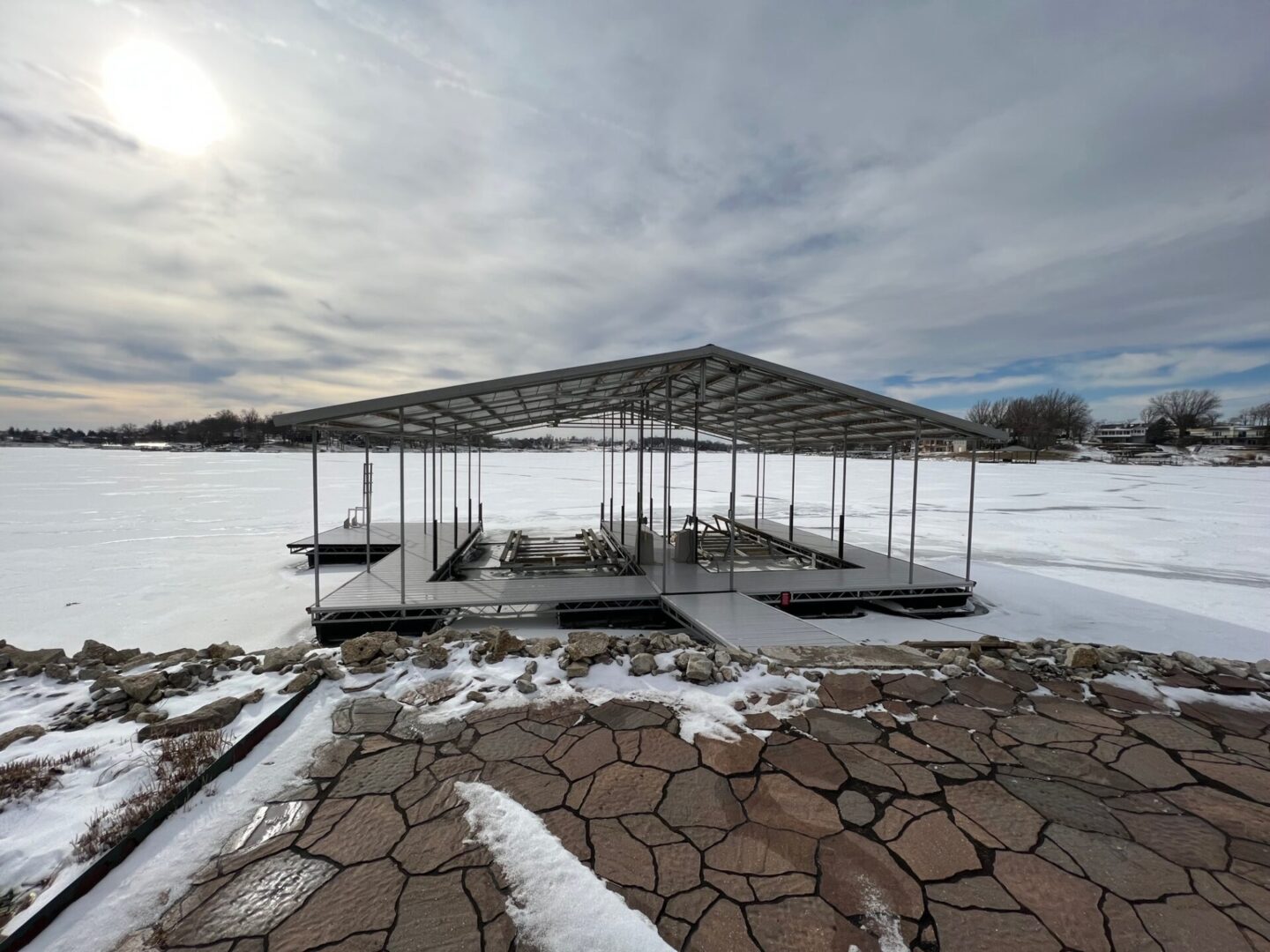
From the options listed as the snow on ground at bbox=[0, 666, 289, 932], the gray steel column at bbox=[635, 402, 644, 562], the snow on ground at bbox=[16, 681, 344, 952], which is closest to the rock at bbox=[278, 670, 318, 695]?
the snow on ground at bbox=[0, 666, 289, 932]

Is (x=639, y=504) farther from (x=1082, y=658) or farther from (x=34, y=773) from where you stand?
(x=34, y=773)

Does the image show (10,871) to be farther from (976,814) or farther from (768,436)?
(768,436)

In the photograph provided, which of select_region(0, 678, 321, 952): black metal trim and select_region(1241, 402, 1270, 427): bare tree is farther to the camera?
select_region(1241, 402, 1270, 427): bare tree

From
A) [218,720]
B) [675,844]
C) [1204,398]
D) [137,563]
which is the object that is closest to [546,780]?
[675,844]

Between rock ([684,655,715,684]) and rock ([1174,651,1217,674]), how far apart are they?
4.12 metres

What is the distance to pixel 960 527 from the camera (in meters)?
13.8

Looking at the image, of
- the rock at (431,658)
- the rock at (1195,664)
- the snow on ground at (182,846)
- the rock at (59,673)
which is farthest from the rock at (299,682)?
the rock at (1195,664)

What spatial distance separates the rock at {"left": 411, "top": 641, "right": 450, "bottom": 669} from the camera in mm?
4074

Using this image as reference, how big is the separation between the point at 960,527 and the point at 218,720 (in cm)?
1571

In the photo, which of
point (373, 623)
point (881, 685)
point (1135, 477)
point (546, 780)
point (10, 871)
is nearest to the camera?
point (10, 871)

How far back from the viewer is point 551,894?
206 centimetres

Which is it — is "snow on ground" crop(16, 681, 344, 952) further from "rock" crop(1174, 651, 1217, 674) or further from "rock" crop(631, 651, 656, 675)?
"rock" crop(1174, 651, 1217, 674)

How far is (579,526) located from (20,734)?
11319mm

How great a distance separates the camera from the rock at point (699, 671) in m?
3.85
